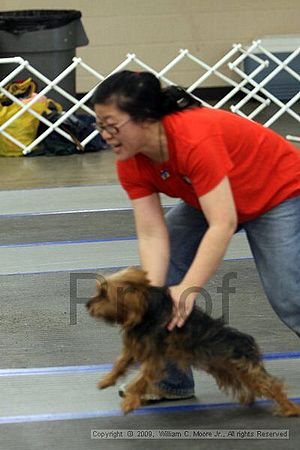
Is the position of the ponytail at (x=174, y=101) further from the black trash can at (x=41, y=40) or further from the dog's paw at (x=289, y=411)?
the black trash can at (x=41, y=40)

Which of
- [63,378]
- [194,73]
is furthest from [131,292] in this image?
[194,73]

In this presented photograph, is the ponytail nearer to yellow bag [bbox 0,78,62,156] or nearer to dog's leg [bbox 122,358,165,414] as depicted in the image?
dog's leg [bbox 122,358,165,414]

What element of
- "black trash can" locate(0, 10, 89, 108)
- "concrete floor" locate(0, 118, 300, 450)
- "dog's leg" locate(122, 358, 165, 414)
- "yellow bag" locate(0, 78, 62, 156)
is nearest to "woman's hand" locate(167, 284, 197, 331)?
"dog's leg" locate(122, 358, 165, 414)

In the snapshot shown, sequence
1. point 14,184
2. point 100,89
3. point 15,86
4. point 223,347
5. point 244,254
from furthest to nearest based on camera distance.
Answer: point 15,86
point 14,184
point 244,254
point 223,347
point 100,89

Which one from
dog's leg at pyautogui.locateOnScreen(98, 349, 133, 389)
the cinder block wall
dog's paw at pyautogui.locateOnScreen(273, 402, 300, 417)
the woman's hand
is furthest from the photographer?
the cinder block wall

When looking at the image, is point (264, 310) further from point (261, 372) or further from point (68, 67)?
point (68, 67)

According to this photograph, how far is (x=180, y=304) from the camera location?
9.55 ft

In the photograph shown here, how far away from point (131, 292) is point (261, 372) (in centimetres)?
57

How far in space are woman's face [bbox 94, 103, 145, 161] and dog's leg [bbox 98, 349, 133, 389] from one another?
0.69 meters

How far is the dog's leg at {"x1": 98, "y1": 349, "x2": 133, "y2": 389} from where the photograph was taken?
3031 mm

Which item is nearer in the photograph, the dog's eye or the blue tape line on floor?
the dog's eye

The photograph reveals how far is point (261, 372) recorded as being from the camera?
10.1 feet

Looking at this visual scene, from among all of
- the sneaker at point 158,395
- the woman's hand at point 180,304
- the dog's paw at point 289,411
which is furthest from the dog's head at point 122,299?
the dog's paw at point 289,411

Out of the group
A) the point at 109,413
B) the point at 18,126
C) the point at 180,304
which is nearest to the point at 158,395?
the point at 109,413
